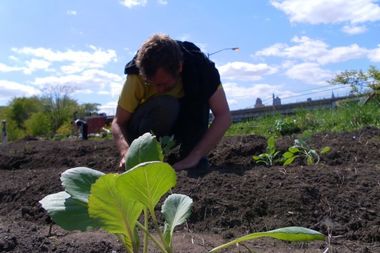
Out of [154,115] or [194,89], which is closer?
[194,89]

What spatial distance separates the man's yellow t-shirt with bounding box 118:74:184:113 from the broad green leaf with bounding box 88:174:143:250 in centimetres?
215

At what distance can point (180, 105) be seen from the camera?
11.4 ft

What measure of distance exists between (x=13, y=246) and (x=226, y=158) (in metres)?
2.64

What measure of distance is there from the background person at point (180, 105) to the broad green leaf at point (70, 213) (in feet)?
5.51

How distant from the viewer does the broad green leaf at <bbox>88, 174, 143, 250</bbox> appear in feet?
3.39

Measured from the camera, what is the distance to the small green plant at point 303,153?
320 cm

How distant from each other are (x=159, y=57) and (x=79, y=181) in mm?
1618

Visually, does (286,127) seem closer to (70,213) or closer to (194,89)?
(194,89)

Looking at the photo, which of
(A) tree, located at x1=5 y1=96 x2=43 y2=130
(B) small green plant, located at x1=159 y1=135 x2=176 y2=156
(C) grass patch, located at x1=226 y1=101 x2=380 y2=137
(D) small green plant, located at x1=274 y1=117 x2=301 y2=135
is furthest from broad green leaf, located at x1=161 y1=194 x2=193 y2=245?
(A) tree, located at x1=5 y1=96 x2=43 y2=130

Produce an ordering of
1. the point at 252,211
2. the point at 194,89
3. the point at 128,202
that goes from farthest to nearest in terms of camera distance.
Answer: the point at 194,89 → the point at 252,211 → the point at 128,202

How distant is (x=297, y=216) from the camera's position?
2.05 m

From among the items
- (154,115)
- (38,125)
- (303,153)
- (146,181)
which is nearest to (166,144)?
(154,115)

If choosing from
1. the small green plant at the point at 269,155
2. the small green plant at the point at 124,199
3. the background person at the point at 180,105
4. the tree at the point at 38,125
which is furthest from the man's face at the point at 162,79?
the tree at the point at 38,125

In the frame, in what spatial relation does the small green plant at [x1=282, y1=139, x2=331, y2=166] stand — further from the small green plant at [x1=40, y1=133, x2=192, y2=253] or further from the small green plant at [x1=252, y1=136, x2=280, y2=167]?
the small green plant at [x1=40, y1=133, x2=192, y2=253]
